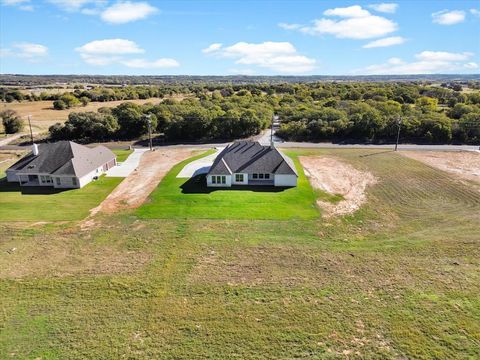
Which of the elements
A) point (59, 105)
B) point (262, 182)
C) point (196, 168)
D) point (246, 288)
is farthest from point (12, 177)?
point (59, 105)

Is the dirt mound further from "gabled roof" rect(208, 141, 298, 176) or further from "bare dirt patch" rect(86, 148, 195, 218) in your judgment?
"gabled roof" rect(208, 141, 298, 176)

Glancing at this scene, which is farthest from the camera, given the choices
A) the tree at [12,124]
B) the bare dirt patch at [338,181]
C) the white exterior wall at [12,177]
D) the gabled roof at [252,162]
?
the tree at [12,124]

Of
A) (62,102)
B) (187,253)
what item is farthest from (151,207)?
(62,102)

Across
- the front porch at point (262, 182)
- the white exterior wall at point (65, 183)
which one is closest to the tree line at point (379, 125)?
the front porch at point (262, 182)

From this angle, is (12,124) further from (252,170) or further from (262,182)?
(262,182)

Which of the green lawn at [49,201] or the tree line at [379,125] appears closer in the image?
the green lawn at [49,201]

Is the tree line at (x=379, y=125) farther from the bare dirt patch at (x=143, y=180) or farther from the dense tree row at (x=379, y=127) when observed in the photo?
the bare dirt patch at (x=143, y=180)

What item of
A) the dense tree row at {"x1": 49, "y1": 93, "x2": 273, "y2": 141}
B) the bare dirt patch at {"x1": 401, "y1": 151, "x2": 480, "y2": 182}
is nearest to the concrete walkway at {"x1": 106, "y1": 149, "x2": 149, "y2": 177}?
the dense tree row at {"x1": 49, "y1": 93, "x2": 273, "y2": 141}
